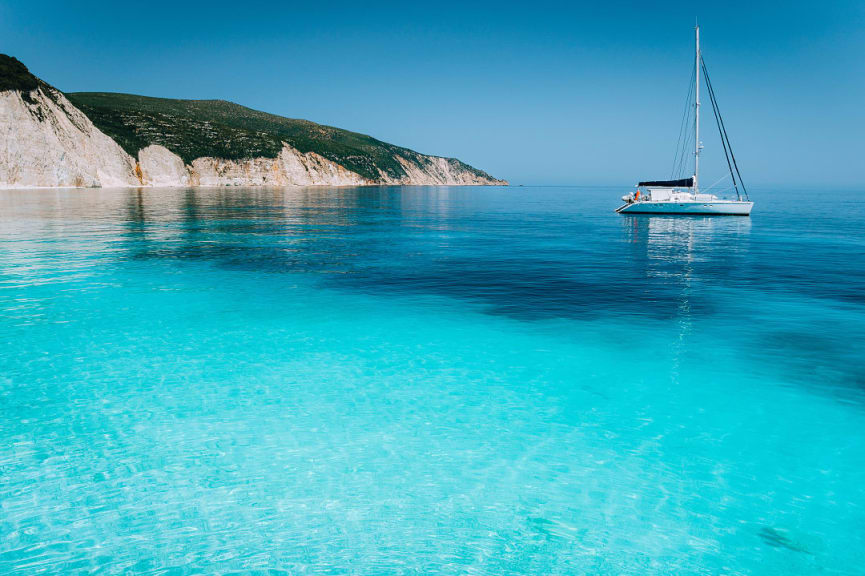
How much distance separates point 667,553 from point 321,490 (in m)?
3.79

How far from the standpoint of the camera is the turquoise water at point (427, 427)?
532 centimetres

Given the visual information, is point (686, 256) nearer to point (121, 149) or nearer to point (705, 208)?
point (705, 208)

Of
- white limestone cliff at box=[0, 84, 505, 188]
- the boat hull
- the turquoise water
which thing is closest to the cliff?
white limestone cliff at box=[0, 84, 505, 188]

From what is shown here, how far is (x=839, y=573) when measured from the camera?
16.3 ft

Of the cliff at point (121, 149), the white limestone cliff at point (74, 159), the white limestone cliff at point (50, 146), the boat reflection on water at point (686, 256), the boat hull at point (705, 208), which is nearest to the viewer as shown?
the boat reflection on water at point (686, 256)

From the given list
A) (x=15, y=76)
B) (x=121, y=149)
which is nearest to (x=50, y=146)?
(x=15, y=76)

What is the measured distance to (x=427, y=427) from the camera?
7.91 meters

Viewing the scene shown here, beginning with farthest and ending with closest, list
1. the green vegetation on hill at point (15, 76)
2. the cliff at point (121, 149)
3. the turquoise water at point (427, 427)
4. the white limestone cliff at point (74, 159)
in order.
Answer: the cliff at point (121, 149)
the green vegetation on hill at point (15, 76)
the white limestone cliff at point (74, 159)
the turquoise water at point (427, 427)

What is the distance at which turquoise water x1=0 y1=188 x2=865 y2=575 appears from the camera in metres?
5.32

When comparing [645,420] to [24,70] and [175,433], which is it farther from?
[24,70]

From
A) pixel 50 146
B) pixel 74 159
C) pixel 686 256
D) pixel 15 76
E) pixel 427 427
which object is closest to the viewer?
pixel 427 427

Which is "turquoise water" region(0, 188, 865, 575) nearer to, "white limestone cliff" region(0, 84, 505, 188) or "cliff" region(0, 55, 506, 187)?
"white limestone cliff" region(0, 84, 505, 188)

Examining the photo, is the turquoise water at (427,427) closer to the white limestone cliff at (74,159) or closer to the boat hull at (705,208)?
the boat hull at (705,208)

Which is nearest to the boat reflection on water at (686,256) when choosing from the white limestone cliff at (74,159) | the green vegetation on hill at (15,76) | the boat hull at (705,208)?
the boat hull at (705,208)
